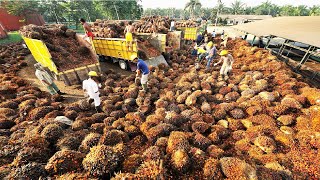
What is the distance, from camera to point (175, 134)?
12.7 ft

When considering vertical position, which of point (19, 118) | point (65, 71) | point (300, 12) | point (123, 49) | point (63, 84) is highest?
point (123, 49)

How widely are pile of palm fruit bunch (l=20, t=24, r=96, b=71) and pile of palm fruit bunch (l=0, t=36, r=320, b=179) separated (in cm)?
222

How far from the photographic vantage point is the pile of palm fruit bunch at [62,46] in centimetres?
848

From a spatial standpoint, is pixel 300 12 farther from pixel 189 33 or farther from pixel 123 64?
pixel 123 64

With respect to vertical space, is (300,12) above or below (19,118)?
below

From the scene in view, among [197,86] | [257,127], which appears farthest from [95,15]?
[257,127]

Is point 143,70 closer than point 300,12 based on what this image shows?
Yes

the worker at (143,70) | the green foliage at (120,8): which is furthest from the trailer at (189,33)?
the green foliage at (120,8)

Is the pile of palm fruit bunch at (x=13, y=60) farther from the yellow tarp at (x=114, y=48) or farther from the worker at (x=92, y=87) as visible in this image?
the worker at (x=92, y=87)

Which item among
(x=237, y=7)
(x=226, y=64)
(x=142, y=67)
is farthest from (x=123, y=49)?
(x=237, y=7)

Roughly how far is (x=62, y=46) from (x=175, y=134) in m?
8.96

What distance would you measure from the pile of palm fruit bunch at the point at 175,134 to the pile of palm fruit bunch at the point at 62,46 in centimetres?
222

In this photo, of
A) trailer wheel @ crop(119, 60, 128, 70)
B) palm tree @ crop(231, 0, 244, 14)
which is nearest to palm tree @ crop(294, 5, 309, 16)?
palm tree @ crop(231, 0, 244, 14)

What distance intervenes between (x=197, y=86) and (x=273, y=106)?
9.33 ft
